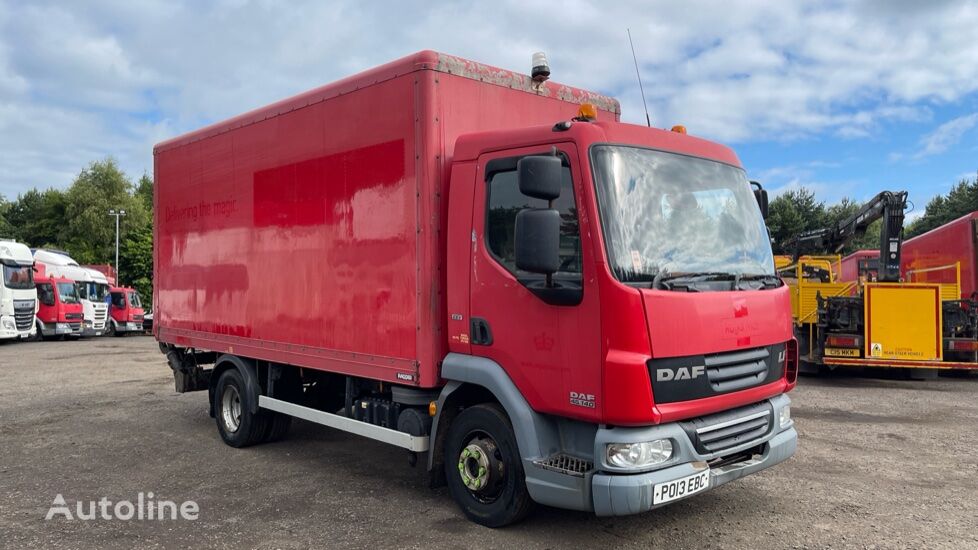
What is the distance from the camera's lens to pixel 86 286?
29312 mm

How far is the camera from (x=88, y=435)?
26.8 feet

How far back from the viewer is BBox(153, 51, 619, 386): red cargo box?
4.99 m

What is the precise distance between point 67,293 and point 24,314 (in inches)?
121

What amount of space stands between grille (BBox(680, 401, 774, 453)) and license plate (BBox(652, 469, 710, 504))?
0.17 meters

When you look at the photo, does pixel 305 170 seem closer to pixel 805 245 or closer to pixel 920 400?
pixel 920 400

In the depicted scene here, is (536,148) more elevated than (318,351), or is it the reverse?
(536,148)

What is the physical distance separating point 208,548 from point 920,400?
10489 millimetres

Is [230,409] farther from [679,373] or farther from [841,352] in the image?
[841,352]

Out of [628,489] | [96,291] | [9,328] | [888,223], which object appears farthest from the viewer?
[96,291]

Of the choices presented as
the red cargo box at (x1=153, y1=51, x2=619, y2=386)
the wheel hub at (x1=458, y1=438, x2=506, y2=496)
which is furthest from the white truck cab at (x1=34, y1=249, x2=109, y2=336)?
the wheel hub at (x1=458, y1=438, x2=506, y2=496)

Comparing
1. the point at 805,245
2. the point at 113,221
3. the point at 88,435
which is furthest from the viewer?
the point at 113,221

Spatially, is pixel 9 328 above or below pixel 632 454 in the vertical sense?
below

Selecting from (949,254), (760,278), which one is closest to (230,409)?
(760,278)

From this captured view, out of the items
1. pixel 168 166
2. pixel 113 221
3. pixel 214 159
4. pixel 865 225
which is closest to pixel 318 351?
pixel 214 159
